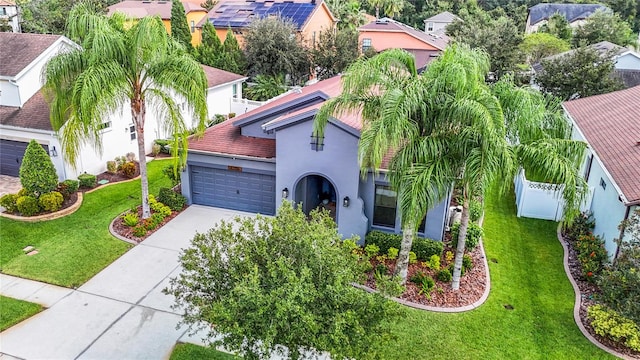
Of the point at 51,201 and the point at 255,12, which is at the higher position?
the point at 255,12

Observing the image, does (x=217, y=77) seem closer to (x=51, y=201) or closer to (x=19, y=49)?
(x=19, y=49)

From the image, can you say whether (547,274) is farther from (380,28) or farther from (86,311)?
(380,28)

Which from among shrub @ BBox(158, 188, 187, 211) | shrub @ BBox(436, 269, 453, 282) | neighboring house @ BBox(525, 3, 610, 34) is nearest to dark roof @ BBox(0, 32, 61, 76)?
shrub @ BBox(158, 188, 187, 211)

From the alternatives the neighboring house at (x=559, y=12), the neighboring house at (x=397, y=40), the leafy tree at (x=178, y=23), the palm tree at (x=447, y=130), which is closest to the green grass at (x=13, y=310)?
the palm tree at (x=447, y=130)

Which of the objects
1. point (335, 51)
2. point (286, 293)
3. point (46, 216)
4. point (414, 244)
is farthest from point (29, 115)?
point (335, 51)

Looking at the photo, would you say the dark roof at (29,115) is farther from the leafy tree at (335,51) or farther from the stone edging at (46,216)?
the leafy tree at (335,51)

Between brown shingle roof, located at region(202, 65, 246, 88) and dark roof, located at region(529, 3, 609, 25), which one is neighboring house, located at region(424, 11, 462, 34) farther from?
brown shingle roof, located at region(202, 65, 246, 88)
